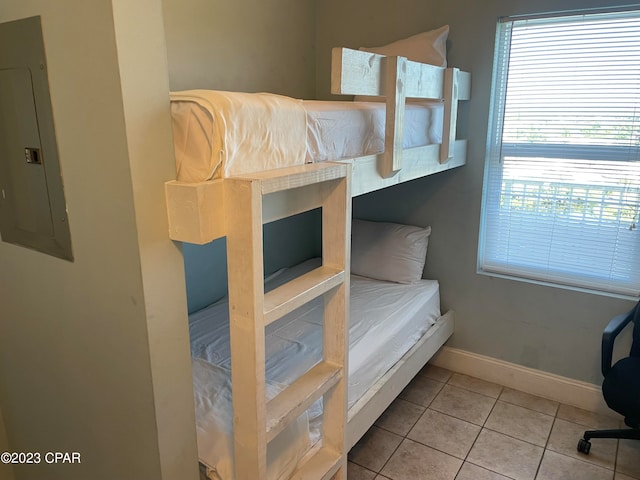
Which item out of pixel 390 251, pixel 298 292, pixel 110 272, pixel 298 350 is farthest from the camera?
pixel 390 251

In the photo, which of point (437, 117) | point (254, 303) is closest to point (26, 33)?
point (254, 303)

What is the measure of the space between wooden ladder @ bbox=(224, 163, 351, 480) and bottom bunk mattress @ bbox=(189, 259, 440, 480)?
4.9 inches

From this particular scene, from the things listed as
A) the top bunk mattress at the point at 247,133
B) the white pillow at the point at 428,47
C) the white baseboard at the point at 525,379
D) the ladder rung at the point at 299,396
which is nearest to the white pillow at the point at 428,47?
the white pillow at the point at 428,47

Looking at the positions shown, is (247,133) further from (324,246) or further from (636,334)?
(636,334)

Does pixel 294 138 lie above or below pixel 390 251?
above

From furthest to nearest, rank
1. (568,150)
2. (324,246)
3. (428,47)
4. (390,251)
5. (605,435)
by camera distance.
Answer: (390,251) < (428,47) < (568,150) < (605,435) < (324,246)

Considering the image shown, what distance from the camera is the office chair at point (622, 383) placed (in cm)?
195

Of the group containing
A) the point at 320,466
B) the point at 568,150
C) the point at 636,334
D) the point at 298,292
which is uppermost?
the point at 568,150

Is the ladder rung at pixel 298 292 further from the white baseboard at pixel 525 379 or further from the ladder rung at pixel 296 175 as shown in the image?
the white baseboard at pixel 525 379

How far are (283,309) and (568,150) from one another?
1915 mm

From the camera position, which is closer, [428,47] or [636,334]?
[636,334]

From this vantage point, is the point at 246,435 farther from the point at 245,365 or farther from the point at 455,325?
the point at 455,325

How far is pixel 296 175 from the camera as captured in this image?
121 cm

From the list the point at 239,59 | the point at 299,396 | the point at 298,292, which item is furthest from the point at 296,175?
the point at 239,59
